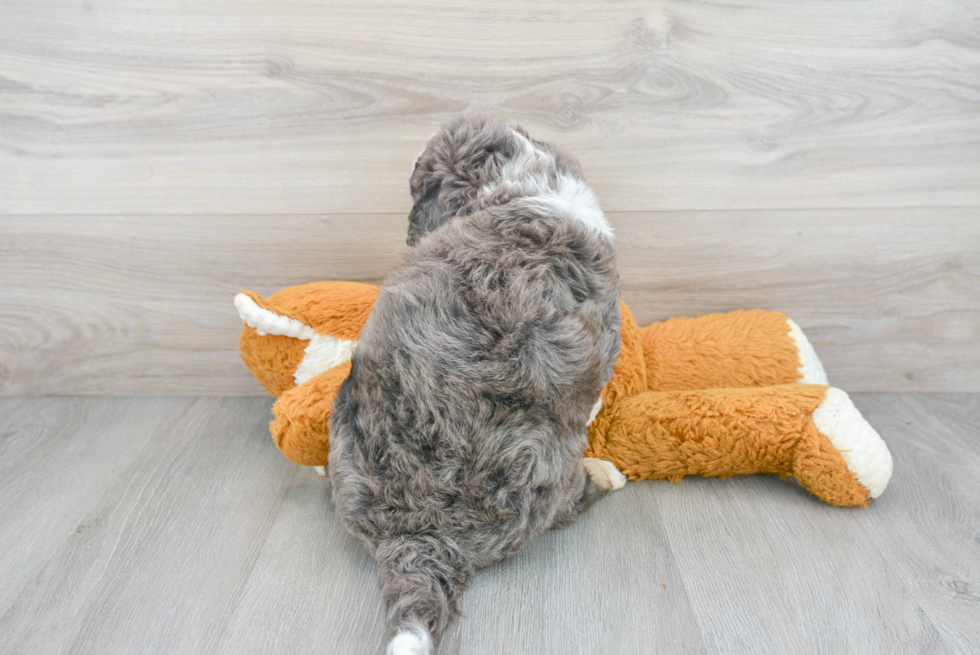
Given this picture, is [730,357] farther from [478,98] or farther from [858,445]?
[478,98]

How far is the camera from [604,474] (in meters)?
1.18

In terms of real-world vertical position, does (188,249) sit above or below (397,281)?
below

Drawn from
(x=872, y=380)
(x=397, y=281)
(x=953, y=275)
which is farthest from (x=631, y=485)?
(x=953, y=275)

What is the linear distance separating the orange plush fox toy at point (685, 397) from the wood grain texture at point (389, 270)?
5.8 inches

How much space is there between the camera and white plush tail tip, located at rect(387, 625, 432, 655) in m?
0.80

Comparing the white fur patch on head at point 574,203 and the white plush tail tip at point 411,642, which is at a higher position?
the white fur patch on head at point 574,203

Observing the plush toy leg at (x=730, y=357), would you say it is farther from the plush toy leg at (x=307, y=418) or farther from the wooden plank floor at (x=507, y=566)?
the plush toy leg at (x=307, y=418)

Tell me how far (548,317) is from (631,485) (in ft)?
1.69

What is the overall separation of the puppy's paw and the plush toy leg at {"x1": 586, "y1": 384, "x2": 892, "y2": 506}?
2cm

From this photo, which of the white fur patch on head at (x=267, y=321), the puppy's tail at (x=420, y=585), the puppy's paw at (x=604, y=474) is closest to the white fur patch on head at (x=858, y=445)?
the puppy's paw at (x=604, y=474)

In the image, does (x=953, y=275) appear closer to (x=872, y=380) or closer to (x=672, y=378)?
(x=872, y=380)

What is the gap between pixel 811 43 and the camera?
1.33m

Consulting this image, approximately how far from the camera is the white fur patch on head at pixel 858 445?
111 cm

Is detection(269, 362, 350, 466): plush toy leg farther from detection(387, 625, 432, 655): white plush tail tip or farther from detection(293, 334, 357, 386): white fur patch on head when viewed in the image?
detection(387, 625, 432, 655): white plush tail tip
